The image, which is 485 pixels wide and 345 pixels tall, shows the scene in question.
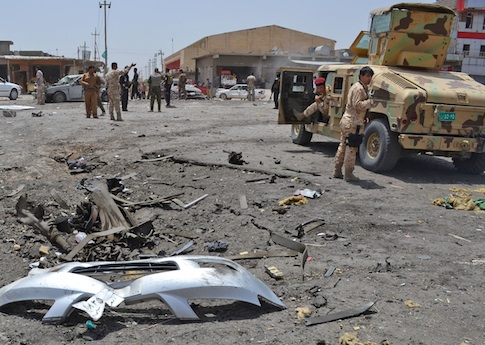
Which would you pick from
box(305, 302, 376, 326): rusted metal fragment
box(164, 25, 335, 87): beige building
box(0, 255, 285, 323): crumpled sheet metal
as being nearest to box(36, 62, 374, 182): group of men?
box(305, 302, 376, 326): rusted metal fragment

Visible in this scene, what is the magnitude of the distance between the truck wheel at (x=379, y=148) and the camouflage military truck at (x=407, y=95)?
0.02 meters

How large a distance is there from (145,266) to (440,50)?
7.50 meters

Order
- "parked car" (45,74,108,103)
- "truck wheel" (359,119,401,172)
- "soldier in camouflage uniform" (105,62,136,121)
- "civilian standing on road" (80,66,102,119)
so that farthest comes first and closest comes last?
1. "parked car" (45,74,108,103)
2. "civilian standing on road" (80,66,102,119)
3. "soldier in camouflage uniform" (105,62,136,121)
4. "truck wheel" (359,119,401,172)

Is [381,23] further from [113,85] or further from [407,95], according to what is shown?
[113,85]

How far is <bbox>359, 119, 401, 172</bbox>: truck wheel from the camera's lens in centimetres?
765

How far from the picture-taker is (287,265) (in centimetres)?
423

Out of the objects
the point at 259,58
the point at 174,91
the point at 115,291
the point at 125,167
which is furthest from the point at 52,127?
the point at 259,58

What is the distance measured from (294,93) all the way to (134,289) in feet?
24.5

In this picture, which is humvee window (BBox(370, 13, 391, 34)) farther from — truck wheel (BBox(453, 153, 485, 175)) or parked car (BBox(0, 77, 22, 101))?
parked car (BBox(0, 77, 22, 101))

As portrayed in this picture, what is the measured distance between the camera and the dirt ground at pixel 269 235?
3.06m

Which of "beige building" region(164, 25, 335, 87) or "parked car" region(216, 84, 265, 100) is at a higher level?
"beige building" region(164, 25, 335, 87)

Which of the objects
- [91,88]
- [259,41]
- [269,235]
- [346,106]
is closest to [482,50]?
[259,41]

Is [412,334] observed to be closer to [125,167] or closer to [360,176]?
[360,176]

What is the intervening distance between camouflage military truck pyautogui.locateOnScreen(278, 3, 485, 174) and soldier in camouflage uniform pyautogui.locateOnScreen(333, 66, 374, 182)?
0.76 m
